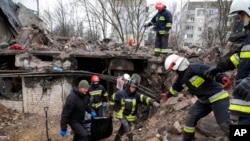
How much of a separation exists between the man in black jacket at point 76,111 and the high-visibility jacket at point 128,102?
30.0 inches

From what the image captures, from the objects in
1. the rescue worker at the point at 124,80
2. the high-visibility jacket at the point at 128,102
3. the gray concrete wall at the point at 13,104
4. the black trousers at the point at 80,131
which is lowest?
the gray concrete wall at the point at 13,104

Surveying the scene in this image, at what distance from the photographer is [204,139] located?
4320mm

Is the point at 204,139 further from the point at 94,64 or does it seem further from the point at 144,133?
the point at 94,64

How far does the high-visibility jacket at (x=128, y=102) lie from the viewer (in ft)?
18.2

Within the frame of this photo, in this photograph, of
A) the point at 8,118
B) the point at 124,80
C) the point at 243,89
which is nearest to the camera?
the point at 243,89

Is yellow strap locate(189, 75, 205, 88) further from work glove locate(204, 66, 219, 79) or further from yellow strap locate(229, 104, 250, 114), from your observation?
yellow strap locate(229, 104, 250, 114)

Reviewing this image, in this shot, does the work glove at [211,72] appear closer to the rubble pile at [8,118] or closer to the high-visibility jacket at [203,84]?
the high-visibility jacket at [203,84]

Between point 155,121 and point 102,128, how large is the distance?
123 centimetres

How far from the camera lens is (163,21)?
7.66 metres

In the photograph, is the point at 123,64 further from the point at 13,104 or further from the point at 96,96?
the point at 13,104

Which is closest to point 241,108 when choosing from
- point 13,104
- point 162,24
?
point 162,24

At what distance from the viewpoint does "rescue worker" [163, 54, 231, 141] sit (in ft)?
12.1

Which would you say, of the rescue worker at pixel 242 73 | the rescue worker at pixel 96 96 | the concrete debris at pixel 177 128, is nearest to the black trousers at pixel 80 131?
the concrete debris at pixel 177 128

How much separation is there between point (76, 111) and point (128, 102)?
1081 millimetres
